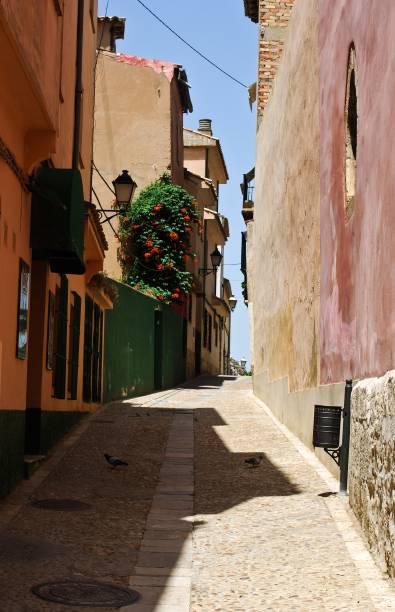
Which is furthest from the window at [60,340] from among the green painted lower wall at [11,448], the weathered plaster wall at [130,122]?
the weathered plaster wall at [130,122]

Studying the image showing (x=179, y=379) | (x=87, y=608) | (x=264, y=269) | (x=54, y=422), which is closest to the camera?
(x=87, y=608)

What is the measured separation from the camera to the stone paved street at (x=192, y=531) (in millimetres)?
6363

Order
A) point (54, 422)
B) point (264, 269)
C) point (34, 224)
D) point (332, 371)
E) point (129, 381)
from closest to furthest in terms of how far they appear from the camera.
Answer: point (34, 224)
point (332, 371)
point (54, 422)
point (264, 269)
point (129, 381)

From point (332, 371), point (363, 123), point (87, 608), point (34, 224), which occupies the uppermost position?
point (363, 123)

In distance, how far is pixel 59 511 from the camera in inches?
348

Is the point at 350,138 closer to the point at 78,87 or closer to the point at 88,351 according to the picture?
the point at 78,87

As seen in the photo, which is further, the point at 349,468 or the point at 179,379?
the point at 179,379

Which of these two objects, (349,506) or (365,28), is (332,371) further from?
(365,28)

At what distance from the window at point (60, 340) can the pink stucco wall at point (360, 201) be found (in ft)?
11.8

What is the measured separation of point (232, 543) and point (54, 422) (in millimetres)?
5370

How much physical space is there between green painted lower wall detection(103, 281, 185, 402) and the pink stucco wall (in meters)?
9.40

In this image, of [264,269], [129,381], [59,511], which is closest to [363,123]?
[59,511]

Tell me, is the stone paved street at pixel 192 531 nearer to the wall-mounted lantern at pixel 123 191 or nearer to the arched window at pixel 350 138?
the arched window at pixel 350 138

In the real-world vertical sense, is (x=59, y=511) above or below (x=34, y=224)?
below
